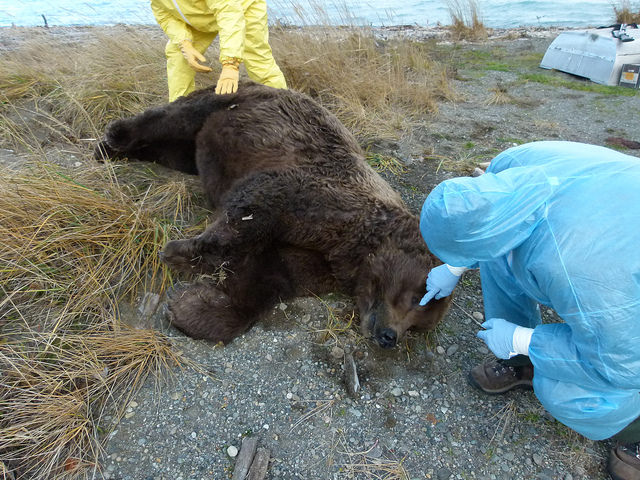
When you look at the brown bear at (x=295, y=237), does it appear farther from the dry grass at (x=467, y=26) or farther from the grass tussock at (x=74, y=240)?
the dry grass at (x=467, y=26)

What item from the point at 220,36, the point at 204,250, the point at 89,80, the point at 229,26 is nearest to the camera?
the point at 204,250

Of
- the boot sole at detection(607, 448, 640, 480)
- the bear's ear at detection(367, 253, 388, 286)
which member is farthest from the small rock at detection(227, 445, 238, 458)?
the boot sole at detection(607, 448, 640, 480)

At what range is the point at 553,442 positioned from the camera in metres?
2.56

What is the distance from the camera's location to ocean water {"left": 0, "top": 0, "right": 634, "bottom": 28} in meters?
8.69

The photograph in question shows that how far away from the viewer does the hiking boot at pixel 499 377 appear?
2768mm

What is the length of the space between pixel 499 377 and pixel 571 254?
1219 millimetres

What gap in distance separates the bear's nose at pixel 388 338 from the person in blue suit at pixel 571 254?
0.73 m

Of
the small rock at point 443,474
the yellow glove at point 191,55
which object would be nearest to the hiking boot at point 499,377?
the small rock at point 443,474

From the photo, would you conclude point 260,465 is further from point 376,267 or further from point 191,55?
point 191,55

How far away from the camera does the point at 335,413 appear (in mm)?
2600

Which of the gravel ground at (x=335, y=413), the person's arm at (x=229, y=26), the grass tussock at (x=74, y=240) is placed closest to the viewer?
the gravel ground at (x=335, y=413)

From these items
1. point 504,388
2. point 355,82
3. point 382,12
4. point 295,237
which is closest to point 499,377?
point 504,388

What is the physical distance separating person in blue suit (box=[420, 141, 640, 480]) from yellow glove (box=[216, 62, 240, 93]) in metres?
2.61

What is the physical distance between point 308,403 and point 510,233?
1554mm
